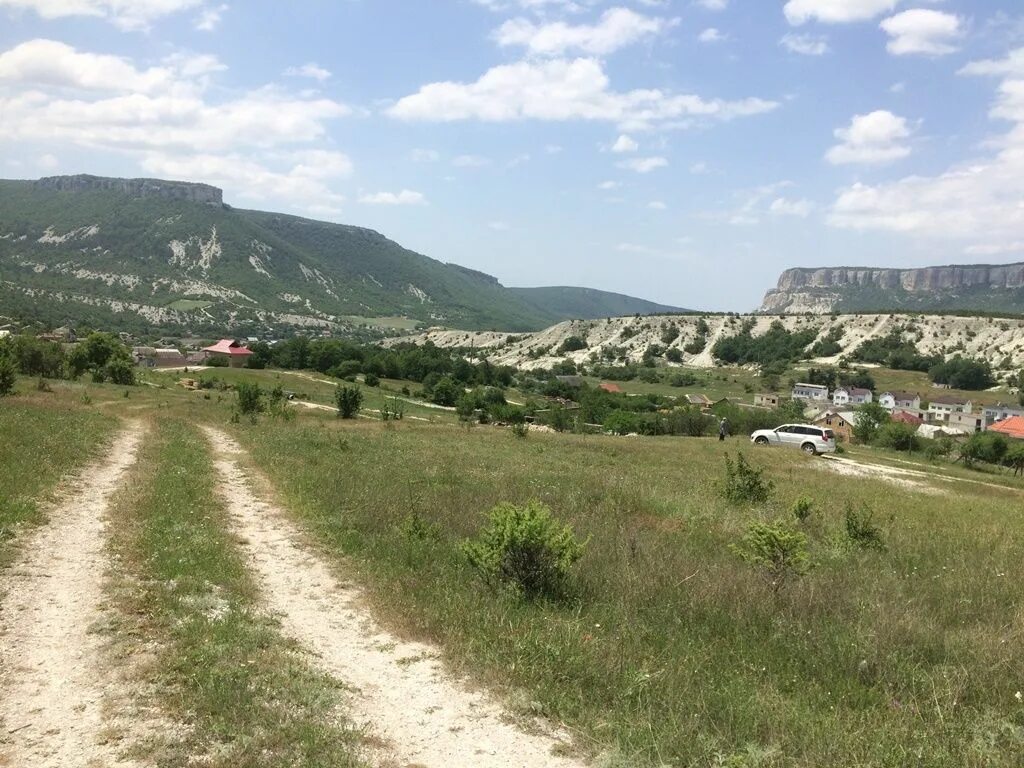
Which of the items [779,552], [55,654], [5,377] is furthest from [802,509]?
[5,377]

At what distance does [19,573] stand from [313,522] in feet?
16.0

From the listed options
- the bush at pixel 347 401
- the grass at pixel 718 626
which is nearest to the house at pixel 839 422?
the bush at pixel 347 401

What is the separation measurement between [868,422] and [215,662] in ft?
282

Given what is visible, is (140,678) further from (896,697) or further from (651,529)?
(651,529)

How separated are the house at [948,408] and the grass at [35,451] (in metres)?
130

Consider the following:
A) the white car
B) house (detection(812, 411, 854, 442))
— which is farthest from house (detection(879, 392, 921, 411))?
the white car

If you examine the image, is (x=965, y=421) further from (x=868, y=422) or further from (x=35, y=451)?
(x=35, y=451)

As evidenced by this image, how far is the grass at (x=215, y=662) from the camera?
199 inches

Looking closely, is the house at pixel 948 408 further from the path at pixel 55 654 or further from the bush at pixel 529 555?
the path at pixel 55 654

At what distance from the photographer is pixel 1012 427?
314 feet

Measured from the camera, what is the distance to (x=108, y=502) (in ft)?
43.7

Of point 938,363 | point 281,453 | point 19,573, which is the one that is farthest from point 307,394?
point 938,363

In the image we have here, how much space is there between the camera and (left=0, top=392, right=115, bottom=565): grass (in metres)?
11.3

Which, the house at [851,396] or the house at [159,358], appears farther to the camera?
the house at [851,396]
